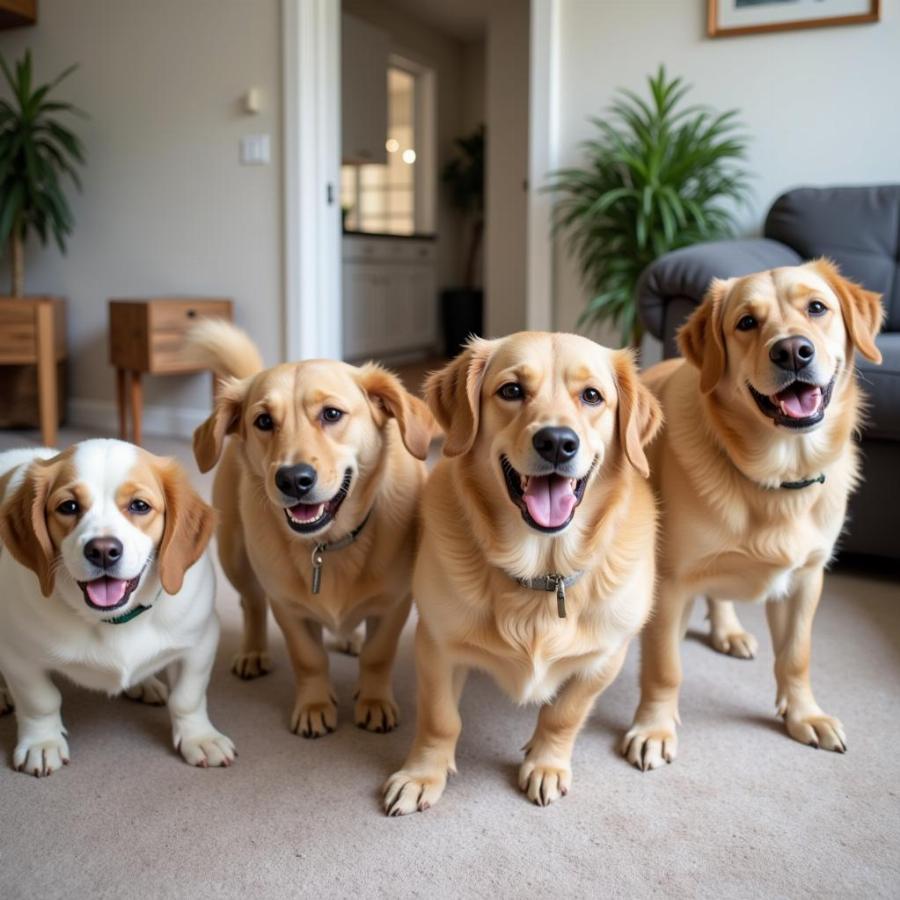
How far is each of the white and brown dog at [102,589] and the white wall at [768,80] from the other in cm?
263

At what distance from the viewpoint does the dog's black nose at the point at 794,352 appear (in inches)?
53.2

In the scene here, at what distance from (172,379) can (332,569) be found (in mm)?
3268

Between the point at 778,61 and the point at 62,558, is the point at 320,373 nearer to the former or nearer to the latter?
the point at 62,558

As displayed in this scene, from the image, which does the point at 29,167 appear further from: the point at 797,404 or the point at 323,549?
Result: the point at 797,404

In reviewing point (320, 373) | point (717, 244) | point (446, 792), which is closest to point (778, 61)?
point (717, 244)

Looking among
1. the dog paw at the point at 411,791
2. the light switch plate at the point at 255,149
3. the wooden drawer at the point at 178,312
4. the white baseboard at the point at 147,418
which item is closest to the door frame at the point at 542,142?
the light switch plate at the point at 255,149

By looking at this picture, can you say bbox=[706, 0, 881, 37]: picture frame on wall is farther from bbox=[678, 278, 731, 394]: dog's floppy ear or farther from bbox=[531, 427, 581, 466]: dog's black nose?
bbox=[531, 427, 581, 466]: dog's black nose

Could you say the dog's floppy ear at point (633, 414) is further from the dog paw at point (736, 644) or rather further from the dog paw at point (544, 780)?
the dog paw at point (736, 644)

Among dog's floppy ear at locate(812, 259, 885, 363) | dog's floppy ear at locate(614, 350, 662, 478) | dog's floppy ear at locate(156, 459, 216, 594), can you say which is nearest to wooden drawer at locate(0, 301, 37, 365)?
dog's floppy ear at locate(156, 459, 216, 594)

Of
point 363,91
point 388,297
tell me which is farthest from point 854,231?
point 388,297

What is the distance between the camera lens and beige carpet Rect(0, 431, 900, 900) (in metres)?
1.17

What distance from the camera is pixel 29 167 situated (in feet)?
13.5

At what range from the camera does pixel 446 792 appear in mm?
1378

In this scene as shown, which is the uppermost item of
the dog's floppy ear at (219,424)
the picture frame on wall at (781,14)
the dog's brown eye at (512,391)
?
the picture frame on wall at (781,14)
